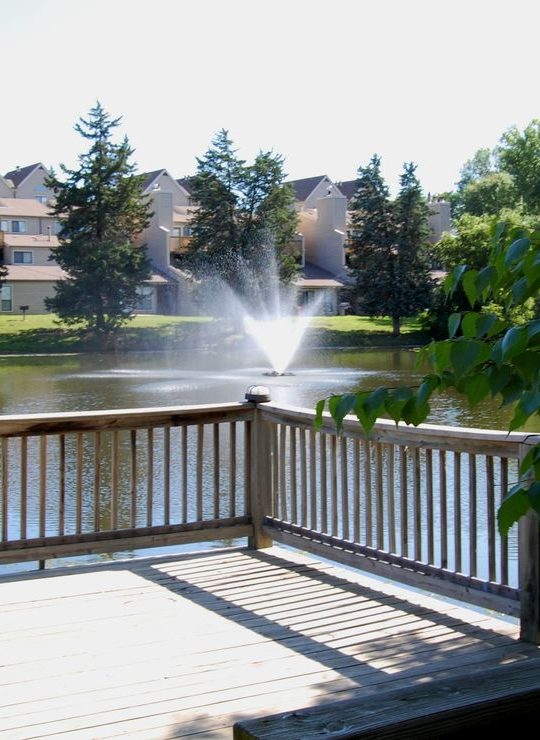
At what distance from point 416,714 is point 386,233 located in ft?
180

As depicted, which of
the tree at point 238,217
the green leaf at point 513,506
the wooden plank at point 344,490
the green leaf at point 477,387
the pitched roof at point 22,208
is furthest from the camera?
the pitched roof at point 22,208

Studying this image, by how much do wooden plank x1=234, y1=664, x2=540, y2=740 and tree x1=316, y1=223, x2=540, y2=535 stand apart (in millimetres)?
283

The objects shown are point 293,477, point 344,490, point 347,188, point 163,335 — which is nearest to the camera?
point 344,490

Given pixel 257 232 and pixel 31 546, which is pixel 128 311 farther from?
pixel 31 546

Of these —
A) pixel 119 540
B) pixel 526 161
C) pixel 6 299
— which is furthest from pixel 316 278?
pixel 119 540

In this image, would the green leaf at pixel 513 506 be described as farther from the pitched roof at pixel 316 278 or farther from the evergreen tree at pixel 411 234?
the pitched roof at pixel 316 278

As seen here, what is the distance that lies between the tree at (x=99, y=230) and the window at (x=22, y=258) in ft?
39.1

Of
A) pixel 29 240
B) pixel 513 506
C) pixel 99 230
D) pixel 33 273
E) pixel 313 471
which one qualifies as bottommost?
pixel 313 471

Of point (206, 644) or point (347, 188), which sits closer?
point (206, 644)

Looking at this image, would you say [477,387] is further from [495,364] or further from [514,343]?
[514,343]

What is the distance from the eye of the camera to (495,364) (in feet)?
5.89

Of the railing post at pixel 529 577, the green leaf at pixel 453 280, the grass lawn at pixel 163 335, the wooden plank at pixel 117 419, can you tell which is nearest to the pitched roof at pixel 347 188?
the grass lawn at pixel 163 335

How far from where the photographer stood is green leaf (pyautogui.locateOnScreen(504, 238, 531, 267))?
186 cm

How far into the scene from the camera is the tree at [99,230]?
4716 cm
